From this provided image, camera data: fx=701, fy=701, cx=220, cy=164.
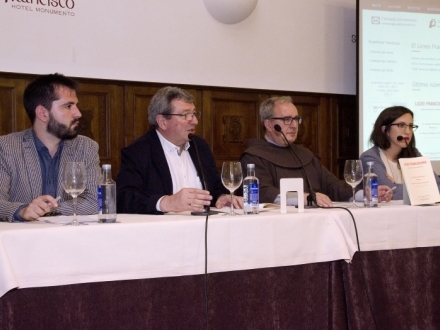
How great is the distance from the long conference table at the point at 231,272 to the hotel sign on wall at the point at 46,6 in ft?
8.12

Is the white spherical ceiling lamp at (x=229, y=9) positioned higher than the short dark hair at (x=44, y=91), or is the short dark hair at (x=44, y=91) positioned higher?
the white spherical ceiling lamp at (x=229, y=9)

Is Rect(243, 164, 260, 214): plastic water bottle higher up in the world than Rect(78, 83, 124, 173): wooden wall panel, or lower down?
lower down

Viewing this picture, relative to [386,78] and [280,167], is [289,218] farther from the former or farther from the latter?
[386,78]

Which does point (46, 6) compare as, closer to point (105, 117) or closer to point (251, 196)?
point (105, 117)

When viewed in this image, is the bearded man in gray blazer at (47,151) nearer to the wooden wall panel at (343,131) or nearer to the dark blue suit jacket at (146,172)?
the dark blue suit jacket at (146,172)

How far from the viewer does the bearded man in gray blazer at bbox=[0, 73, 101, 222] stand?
132 inches

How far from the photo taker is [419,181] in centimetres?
350

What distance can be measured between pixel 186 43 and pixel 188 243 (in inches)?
122

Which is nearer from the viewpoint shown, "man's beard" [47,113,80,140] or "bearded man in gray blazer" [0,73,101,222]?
"bearded man in gray blazer" [0,73,101,222]

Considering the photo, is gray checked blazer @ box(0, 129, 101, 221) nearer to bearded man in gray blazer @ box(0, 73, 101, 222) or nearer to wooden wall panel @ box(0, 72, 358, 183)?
bearded man in gray blazer @ box(0, 73, 101, 222)

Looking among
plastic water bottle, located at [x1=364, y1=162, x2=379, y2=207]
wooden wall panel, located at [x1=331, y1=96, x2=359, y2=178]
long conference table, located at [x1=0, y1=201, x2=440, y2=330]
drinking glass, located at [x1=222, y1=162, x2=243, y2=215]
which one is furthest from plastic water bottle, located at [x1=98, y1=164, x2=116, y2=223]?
wooden wall panel, located at [x1=331, y1=96, x2=359, y2=178]

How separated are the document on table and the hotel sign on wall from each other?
2723mm

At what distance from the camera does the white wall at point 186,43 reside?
4.87 m

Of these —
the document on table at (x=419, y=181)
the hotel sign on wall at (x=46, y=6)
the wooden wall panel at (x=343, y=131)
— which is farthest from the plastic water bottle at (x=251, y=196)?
the wooden wall panel at (x=343, y=131)
